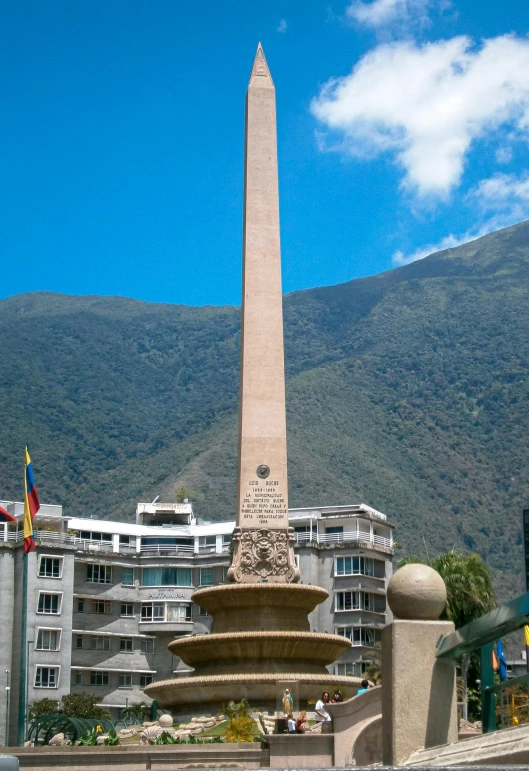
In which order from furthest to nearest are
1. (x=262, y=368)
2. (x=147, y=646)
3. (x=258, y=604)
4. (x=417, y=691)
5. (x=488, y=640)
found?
(x=147, y=646) → (x=262, y=368) → (x=258, y=604) → (x=417, y=691) → (x=488, y=640)

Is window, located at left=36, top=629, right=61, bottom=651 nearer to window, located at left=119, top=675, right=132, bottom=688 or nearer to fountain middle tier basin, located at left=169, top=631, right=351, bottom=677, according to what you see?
window, located at left=119, top=675, right=132, bottom=688

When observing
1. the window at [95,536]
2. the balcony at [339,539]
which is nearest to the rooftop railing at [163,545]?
the balcony at [339,539]

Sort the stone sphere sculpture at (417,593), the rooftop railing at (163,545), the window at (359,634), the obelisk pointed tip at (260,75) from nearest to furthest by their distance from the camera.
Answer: the stone sphere sculpture at (417,593) < the obelisk pointed tip at (260,75) < the rooftop railing at (163,545) < the window at (359,634)

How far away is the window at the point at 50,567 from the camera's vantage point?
2603 inches

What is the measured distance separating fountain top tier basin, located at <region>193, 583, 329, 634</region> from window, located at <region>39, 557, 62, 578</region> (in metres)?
35.3

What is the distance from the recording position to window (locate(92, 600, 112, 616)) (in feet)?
230

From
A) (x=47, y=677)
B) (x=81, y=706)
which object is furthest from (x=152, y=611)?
(x=81, y=706)

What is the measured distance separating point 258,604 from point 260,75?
16512 millimetres

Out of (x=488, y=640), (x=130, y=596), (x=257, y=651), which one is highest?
(x=130, y=596)

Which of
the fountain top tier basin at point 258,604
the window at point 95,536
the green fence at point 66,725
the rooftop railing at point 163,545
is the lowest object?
the green fence at point 66,725

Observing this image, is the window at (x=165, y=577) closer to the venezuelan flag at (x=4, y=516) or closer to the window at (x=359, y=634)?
the venezuelan flag at (x=4, y=516)

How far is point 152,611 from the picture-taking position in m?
71.6

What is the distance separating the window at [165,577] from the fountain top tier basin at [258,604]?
40.1 m

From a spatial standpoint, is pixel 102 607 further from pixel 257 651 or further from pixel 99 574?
pixel 257 651
